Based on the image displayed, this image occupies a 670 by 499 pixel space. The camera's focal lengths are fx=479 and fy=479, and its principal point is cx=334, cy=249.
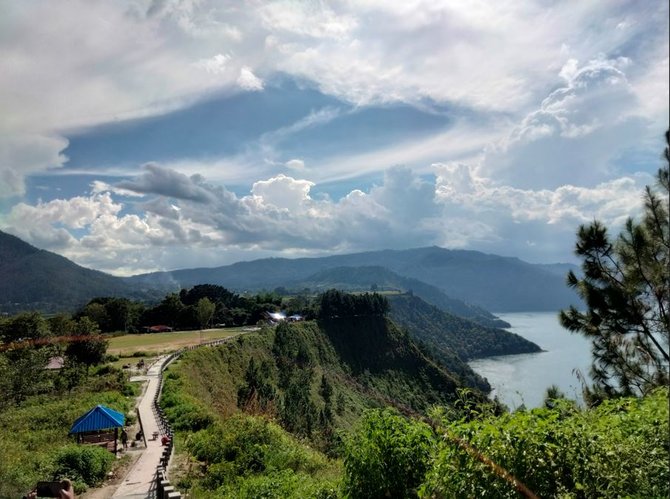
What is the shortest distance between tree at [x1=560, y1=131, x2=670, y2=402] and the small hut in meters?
16.5

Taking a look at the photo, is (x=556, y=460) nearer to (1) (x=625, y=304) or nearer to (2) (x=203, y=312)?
(1) (x=625, y=304)

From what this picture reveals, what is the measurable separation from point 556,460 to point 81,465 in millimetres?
14807

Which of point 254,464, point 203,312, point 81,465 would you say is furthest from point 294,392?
point 254,464

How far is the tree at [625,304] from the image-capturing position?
33.6 feet

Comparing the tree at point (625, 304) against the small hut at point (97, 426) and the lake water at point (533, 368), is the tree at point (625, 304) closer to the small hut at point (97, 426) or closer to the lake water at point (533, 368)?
the small hut at point (97, 426)

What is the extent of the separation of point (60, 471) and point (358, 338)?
260 ft

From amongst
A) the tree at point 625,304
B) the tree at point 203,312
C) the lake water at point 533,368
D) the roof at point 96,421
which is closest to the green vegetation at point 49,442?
the roof at point 96,421

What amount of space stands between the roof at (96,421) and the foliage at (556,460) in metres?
16.5

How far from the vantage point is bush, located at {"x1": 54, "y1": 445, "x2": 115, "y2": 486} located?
562 inches

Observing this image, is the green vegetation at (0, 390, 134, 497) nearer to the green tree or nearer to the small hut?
the small hut

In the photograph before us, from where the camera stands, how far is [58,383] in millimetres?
30391

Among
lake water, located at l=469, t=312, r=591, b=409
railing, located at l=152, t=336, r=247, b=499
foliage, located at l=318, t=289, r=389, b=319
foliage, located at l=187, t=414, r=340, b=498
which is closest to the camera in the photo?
foliage, located at l=187, t=414, r=340, b=498

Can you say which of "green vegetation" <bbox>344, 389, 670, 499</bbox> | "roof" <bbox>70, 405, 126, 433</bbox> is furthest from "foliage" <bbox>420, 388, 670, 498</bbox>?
"roof" <bbox>70, 405, 126, 433</bbox>

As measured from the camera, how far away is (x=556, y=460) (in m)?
4.91
